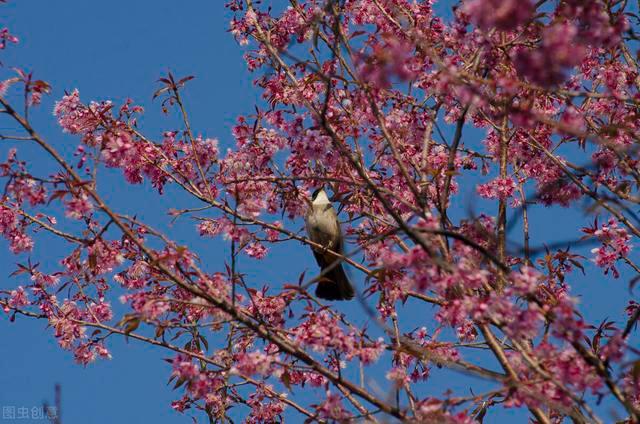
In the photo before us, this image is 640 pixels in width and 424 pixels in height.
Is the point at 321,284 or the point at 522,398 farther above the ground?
the point at 321,284

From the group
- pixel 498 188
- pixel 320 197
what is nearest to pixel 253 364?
pixel 498 188

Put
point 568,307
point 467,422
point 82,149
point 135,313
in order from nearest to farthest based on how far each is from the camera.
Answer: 1. point 568,307
2. point 467,422
3. point 135,313
4. point 82,149

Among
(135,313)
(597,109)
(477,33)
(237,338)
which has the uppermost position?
(597,109)

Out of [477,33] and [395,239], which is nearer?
[477,33]

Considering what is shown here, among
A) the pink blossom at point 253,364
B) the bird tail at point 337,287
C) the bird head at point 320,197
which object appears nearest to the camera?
the pink blossom at point 253,364

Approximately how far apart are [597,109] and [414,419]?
136 inches

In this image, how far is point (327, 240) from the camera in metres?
8.15

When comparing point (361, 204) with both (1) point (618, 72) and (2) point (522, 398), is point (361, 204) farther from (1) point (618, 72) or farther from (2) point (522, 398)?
(2) point (522, 398)

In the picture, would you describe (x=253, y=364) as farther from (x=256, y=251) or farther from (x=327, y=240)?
(x=327, y=240)

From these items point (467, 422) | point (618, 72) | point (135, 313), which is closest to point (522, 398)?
point (467, 422)

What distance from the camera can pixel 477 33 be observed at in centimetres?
477

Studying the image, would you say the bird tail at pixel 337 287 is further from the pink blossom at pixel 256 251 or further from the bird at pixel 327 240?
the pink blossom at pixel 256 251

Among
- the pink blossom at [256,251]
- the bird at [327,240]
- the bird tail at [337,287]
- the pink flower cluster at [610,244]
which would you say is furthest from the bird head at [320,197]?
the pink flower cluster at [610,244]

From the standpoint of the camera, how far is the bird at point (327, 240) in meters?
7.71
